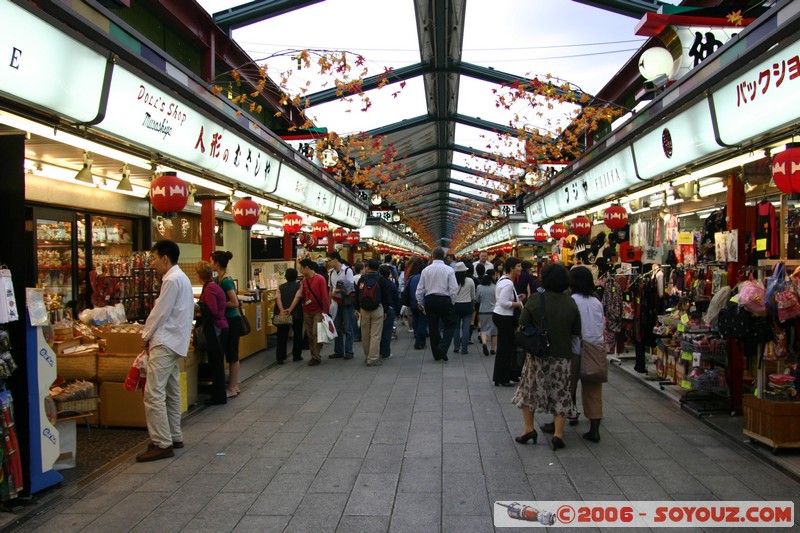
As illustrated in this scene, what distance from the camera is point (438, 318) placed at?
10.2 metres

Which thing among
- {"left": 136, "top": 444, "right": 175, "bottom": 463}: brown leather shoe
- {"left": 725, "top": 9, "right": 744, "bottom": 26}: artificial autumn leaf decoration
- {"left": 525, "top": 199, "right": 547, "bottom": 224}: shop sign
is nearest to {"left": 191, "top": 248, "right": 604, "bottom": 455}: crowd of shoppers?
{"left": 136, "top": 444, "right": 175, "bottom": 463}: brown leather shoe

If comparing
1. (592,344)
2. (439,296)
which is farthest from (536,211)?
(592,344)

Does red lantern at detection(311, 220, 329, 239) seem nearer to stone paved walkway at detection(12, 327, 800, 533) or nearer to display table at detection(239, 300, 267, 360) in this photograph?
display table at detection(239, 300, 267, 360)

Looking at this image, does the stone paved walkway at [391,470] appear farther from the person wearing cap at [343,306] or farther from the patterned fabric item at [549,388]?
the person wearing cap at [343,306]

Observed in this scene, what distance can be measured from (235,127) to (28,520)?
16.6 ft

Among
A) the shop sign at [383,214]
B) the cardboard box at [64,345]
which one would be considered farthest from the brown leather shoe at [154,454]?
the shop sign at [383,214]

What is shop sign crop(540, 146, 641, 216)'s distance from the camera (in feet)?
27.1

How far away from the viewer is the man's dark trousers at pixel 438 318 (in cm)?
991

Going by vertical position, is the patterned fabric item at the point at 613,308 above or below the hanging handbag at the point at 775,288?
below

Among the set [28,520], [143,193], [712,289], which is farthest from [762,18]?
[143,193]

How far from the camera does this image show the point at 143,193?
376 inches

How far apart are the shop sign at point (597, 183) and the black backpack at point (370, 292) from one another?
4207 millimetres

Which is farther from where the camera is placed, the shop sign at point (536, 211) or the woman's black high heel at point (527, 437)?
the shop sign at point (536, 211)

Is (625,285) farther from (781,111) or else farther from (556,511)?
(556,511)
